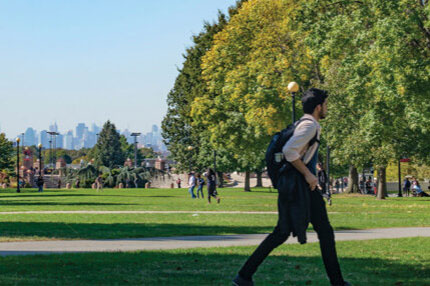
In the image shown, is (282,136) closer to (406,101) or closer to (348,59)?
(406,101)

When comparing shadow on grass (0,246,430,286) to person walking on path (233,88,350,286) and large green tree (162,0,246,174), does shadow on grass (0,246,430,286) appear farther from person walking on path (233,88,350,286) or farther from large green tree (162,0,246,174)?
large green tree (162,0,246,174)

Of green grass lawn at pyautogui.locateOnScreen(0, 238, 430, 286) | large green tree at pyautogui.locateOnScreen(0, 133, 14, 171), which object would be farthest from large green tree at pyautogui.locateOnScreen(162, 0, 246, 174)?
green grass lawn at pyautogui.locateOnScreen(0, 238, 430, 286)

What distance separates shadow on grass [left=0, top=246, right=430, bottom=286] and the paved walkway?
986mm

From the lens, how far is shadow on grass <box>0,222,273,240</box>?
14.5 meters

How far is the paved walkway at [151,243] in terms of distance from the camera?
38.2 feet

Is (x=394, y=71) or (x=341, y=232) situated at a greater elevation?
(x=394, y=71)

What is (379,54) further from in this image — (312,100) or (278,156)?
(278,156)

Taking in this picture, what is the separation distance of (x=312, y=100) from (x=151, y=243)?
594cm

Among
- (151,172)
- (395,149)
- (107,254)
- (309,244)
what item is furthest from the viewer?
(151,172)

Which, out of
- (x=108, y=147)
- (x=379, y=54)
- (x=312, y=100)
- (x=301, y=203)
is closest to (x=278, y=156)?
(x=301, y=203)

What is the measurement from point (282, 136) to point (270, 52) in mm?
33428

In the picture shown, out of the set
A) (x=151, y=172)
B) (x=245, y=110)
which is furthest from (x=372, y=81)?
(x=151, y=172)

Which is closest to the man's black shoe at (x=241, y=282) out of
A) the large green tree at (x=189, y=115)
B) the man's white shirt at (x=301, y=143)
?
the man's white shirt at (x=301, y=143)

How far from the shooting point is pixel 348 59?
29.6m
